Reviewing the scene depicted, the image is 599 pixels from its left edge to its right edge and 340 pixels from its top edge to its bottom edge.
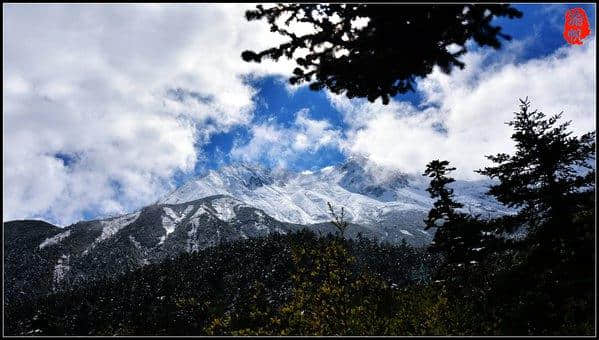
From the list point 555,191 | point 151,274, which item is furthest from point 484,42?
point 151,274

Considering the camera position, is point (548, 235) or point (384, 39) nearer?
point (384, 39)

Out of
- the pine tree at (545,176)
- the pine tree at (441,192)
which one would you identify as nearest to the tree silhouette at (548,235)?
the pine tree at (545,176)

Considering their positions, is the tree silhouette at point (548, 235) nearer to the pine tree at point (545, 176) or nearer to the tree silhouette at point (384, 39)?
the pine tree at point (545, 176)

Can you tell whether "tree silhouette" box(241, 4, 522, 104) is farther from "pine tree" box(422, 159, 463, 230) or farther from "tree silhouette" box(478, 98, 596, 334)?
"pine tree" box(422, 159, 463, 230)

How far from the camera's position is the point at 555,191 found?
40.4 ft

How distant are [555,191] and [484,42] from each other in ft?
33.1

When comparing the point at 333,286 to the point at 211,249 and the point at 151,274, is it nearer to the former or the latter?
the point at 151,274

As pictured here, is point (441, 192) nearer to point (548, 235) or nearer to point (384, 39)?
point (548, 235)

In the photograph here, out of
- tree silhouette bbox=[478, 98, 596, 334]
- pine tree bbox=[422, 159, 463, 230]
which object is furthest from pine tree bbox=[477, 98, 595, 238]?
pine tree bbox=[422, 159, 463, 230]

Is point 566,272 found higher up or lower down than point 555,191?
lower down

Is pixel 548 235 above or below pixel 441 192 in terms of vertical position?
below

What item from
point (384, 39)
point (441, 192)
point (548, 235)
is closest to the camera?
point (384, 39)

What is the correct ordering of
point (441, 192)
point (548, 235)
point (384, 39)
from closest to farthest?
point (384, 39)
point (548, 235)
point (441, 192)

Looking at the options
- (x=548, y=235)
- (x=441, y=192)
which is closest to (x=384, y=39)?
(x=548, y=235)
